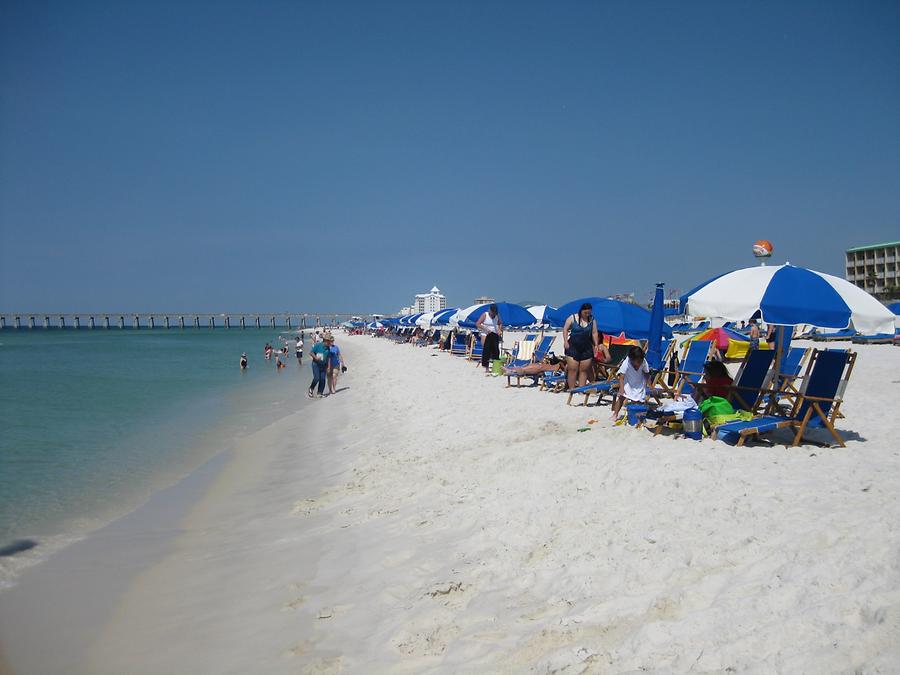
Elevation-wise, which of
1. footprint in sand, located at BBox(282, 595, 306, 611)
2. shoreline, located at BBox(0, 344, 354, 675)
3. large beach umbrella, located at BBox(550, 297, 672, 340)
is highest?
large beach umbrella, located at BBox(550, 297, 672, 340)

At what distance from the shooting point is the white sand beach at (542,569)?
2.50 metres

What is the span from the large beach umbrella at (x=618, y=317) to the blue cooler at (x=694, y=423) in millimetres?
4461

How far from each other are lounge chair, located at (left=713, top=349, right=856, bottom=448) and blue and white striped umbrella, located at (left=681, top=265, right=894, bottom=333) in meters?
0.36

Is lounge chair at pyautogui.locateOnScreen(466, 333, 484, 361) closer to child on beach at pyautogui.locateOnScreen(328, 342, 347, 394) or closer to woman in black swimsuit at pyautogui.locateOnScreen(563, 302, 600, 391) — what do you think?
child on beach at pyautogui.locateOnScreen(328, 342, 347, 394)

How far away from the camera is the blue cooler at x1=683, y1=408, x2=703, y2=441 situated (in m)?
5.46

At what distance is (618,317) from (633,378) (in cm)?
360

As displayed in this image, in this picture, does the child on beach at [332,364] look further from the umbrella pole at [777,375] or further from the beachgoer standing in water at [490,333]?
the umbrella pole at [777,375]

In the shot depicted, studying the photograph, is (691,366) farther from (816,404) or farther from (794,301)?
(794,301)

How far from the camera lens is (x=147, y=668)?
312 centimetres

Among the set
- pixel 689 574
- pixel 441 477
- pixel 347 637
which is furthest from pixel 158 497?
pixel 689 574

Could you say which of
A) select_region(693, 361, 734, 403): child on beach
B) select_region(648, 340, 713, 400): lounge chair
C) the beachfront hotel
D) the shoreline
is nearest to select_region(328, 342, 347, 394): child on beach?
the shoreline

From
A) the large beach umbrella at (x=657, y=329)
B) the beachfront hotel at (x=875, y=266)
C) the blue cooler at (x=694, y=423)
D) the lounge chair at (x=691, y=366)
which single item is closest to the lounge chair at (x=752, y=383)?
the blue cooler at (x=694, y=423)

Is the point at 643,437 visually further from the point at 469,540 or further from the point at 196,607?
the point at 196,607

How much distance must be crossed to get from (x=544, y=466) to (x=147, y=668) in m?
3.04
